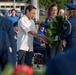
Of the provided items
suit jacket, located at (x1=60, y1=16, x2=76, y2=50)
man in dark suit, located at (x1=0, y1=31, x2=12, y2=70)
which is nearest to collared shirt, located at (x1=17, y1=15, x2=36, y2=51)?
suit jacket, located at (x1=60, y1=16, x2=76, y2=50)

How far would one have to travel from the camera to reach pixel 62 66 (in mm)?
1182

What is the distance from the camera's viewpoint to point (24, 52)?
282 inches

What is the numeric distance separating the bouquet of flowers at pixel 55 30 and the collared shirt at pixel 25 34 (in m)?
0.41

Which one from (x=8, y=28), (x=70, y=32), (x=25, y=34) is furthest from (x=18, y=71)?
(x=25, y=34)

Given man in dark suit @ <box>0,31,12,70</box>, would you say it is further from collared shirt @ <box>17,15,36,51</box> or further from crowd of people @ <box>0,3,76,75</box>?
collared shirt @ <box>17,15,36,51</box>

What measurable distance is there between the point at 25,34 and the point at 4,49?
3621 mm

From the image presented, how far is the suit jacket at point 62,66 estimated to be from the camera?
3.88 ft

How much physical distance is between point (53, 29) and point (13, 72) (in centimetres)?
A: 557

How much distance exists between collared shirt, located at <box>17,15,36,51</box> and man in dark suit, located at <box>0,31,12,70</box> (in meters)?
3.47

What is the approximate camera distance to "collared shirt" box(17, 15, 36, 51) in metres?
7.13

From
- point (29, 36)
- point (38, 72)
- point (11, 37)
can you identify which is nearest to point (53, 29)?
point (29, 36)

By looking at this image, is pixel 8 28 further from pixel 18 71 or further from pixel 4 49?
pixel 18 71

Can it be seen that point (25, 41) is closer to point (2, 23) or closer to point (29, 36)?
point (29, 36)

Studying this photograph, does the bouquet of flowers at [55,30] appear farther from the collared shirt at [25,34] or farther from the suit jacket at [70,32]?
the collared shirt at [25,34]
